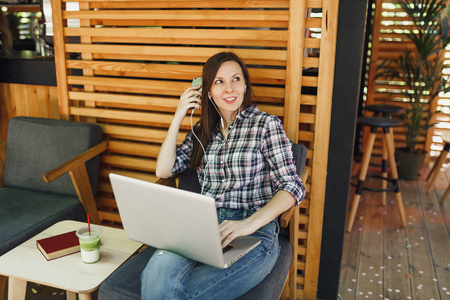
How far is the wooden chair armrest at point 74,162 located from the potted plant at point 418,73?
121 inches

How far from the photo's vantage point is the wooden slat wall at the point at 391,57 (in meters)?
4.54

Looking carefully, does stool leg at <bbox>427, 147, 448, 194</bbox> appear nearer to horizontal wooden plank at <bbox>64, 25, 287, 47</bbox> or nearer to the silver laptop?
horizontal wooden plank at <bbox>64, 25, 287, 47</bbox>

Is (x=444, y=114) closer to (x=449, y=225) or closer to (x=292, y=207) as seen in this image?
(x=449, y=225)

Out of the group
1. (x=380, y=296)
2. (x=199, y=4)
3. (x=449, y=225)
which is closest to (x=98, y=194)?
(x=199, y=4)

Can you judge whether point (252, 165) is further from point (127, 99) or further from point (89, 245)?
point (127, 99)

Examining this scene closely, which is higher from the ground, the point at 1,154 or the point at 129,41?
the point at 129,41

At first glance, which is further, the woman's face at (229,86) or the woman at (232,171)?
the woman's face at (229,86)

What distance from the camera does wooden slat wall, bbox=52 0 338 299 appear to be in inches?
84.5

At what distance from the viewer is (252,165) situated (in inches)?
74.8

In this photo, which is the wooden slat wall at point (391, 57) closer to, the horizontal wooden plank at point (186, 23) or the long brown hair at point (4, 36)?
the horizontal wooden plank at point (186, 23)

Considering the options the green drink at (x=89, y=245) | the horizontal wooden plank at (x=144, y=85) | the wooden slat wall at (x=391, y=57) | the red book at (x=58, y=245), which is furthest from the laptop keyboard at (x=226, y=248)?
the wooden slat wall at (x=391, y=57)

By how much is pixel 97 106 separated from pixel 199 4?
965 mm

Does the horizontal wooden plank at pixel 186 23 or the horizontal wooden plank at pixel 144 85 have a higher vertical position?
the horizontal wooden plank at pixel 186 23

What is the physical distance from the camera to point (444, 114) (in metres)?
4.79
